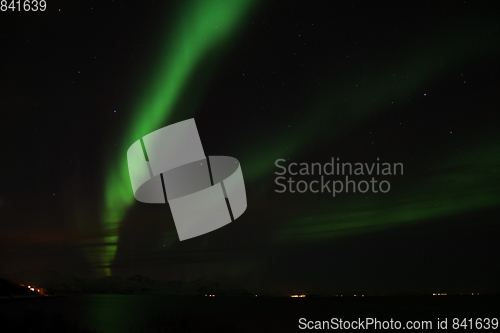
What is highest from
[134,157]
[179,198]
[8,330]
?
[134,157]

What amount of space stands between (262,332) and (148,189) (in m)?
6.58

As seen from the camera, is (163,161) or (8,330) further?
(163,161)

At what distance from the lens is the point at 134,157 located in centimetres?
1372

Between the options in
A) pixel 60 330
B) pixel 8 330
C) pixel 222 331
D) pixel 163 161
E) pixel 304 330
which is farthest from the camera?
pixel 304 330

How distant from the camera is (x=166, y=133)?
45.8ft

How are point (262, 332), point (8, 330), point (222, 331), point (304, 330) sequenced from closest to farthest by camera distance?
point (8, 330), point (222, 331), point (262, 332), point (304, 330)

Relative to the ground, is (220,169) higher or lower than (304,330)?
higher

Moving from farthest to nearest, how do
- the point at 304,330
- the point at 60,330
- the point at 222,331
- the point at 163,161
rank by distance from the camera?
the point at 304,330 → the point at 163,161 → the point at 222,331 → the point at 60,330

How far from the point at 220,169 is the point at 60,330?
6436mm

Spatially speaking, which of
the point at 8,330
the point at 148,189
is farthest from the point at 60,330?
the point at 148,189

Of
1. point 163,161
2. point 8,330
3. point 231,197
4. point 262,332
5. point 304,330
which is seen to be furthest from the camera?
point 304,330

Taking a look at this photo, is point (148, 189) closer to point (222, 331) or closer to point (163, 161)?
point (163, 161)

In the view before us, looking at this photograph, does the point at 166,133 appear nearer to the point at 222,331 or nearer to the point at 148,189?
the point at 148,189

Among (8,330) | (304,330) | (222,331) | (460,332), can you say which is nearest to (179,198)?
(222,331)
